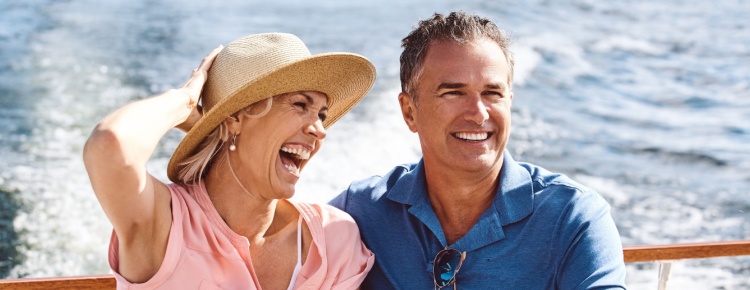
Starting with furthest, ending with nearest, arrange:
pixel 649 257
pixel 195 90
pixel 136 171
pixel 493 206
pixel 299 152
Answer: pixel 649 257 → pixel 493 206 → pixel 299 152 → pixel 195 90 → pixel 136 171

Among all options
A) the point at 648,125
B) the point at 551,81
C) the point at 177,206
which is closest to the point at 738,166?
the point at 648,125

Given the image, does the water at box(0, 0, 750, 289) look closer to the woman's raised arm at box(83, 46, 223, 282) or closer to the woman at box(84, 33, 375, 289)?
the woman at box(84, 33, 375, 289)

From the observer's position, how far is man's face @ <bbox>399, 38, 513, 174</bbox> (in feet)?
7.98

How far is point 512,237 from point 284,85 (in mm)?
713

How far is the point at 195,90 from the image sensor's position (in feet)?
7.22

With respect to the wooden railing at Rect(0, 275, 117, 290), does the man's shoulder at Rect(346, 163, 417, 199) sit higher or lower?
higher

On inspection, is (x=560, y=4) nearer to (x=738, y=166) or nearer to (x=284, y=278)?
(x=738, y=166)

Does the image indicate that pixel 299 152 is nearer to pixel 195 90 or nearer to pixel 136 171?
pixel 195 90

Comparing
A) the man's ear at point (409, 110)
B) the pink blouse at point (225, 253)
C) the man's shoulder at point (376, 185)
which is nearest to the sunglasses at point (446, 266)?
the pink blouse at point (225, 253)

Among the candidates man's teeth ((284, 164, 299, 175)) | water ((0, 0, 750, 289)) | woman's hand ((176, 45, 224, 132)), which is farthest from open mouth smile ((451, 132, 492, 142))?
water ((0, 0, 750, 289))

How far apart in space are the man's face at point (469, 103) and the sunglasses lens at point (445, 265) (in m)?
0.23

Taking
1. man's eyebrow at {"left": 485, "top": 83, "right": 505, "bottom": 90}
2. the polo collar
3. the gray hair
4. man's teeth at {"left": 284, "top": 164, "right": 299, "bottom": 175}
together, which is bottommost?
the polo collar

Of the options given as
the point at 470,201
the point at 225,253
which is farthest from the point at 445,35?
the point at 225,253

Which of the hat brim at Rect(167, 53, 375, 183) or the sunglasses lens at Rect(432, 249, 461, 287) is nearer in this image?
the hat brim at Rect(167, 53, 375, 183)
